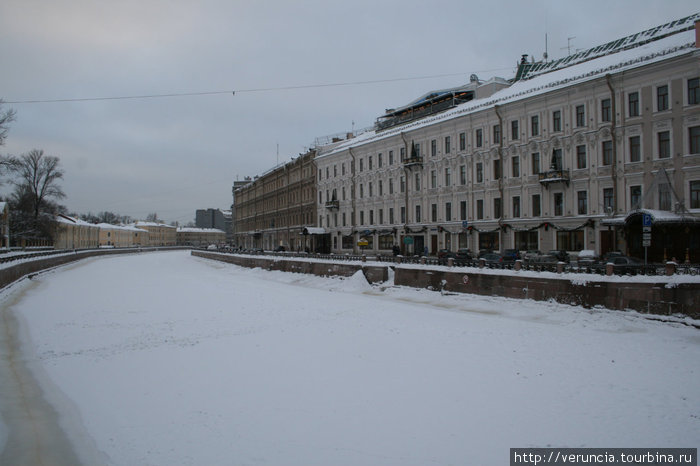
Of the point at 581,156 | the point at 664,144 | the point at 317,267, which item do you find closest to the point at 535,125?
the point at 581,156

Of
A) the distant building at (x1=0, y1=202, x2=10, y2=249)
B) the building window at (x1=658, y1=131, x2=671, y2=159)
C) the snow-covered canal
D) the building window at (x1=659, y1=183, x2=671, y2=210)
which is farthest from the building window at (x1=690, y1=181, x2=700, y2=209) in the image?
the distant building at (x1=0, y1=202, x2=10, y2=249)

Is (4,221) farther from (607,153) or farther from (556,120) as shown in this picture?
(607,153)

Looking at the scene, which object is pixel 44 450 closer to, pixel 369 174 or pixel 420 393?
pixel 420 393

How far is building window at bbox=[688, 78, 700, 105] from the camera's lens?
87.7 ft

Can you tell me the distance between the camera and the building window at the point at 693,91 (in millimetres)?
26719

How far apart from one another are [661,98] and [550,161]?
7762 mm

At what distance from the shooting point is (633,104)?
2959cm

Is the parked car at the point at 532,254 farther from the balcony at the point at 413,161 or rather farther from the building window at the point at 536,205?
the balcony at the point at 413,161

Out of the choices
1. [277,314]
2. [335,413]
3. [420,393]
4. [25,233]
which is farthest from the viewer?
[25,233]

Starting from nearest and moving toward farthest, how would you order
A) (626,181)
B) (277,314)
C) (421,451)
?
1. (421,451)
2. (277,314)
3. (626,181)

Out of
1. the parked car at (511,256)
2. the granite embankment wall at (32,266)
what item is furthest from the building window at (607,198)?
the granite embankment wall at (32,266)

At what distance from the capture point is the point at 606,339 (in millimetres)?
15836

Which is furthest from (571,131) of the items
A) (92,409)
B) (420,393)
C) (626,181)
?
(92,409)

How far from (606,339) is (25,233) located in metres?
79.7
